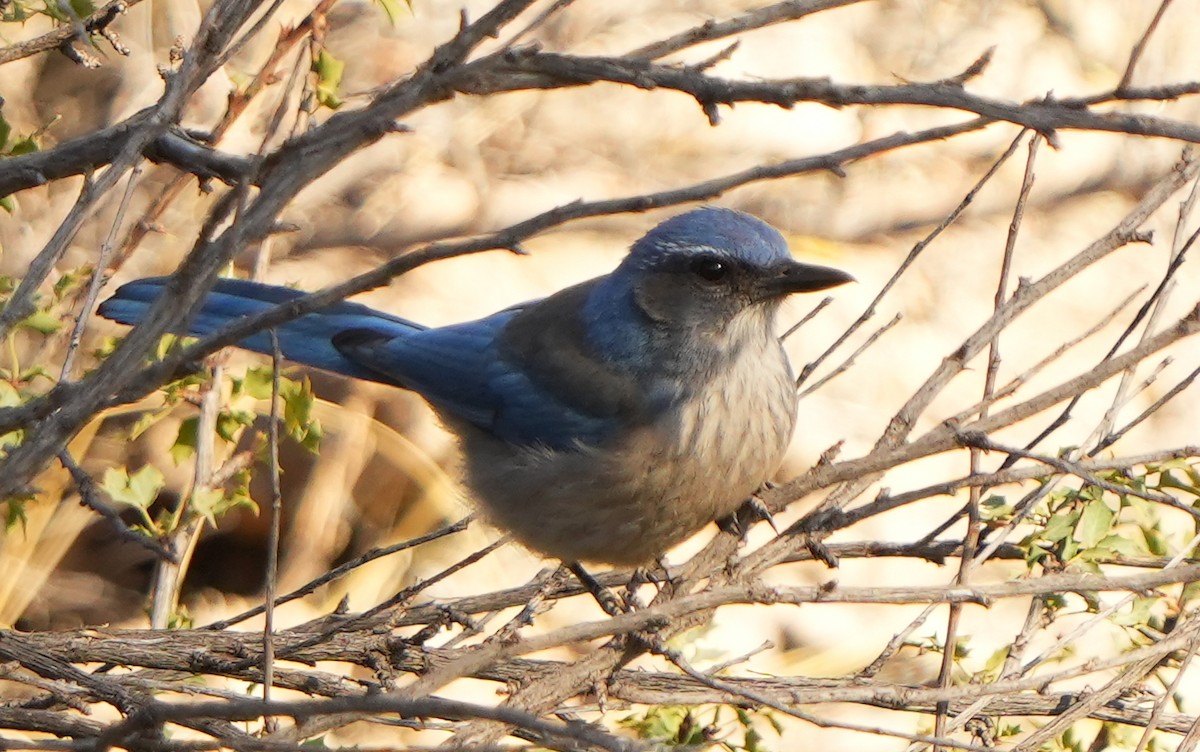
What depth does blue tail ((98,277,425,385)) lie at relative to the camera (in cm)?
422

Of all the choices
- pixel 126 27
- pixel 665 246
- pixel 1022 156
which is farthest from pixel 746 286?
pixel 1022 156

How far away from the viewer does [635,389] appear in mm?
4199

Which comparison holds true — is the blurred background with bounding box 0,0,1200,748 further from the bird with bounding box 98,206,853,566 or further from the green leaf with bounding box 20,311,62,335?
the green leaf with bounding box 20,311,62,335

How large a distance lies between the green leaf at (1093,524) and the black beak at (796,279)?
0.94 m

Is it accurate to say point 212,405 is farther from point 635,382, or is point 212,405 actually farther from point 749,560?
point 749,560

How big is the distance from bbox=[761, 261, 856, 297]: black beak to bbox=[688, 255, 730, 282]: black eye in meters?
0.12

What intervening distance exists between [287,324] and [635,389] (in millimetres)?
1173

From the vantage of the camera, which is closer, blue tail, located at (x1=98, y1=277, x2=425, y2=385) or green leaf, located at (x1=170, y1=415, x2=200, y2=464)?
green leaf, located at (x1=170, y1=415, x2=200, y2=464)

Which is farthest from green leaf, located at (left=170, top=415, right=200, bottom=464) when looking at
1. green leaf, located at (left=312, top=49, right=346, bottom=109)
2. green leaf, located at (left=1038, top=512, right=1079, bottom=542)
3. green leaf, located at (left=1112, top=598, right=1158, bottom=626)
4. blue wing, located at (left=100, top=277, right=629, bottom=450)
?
green leaf, located at (left=1112, top=598, right=1158, bottom=626)

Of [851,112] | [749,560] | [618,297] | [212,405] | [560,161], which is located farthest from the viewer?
[851,112]

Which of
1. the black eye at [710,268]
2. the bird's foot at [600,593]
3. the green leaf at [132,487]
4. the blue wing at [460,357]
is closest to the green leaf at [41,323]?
the green leaf at [132,487]

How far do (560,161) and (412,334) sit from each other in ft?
8.82

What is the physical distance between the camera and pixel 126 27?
6.11 meters

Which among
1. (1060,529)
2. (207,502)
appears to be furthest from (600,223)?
(1060,529)
